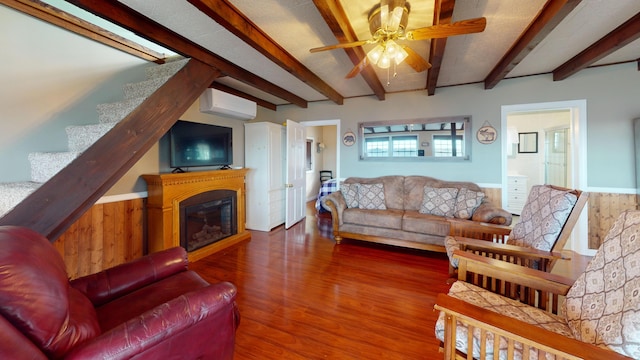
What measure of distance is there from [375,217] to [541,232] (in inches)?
73.8

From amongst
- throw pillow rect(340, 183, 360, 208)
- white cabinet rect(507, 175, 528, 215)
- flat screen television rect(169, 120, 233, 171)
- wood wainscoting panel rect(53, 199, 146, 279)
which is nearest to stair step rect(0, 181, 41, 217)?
wood wainscoting panel rect(53, 199, 146, 279)

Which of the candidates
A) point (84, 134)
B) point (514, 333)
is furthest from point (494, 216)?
point (84, 134)

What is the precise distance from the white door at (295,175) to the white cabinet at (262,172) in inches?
10.2

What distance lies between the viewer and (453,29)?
1631 millimetres

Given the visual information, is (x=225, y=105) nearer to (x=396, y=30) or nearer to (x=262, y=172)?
(x=262, y=172)

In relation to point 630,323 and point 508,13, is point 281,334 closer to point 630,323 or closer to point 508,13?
point 630,323

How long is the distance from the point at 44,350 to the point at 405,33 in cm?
240

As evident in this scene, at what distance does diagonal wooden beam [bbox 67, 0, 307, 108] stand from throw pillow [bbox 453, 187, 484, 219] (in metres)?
3.24

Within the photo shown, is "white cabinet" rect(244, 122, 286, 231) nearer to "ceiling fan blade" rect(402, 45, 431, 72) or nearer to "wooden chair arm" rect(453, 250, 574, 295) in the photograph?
"ceiling fan blade" rect(402, 45, 431, 72)

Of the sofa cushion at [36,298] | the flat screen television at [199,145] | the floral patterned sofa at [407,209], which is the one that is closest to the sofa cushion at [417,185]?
the floral patterned sofa at [407,209]

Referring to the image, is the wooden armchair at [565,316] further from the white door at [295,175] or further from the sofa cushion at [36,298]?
the white door at [295,175]

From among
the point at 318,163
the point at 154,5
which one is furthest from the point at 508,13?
the point at 318,163

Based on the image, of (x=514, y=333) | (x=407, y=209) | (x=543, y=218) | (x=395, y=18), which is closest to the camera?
(x=514, y=333)

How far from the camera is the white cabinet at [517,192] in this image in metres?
5.18
